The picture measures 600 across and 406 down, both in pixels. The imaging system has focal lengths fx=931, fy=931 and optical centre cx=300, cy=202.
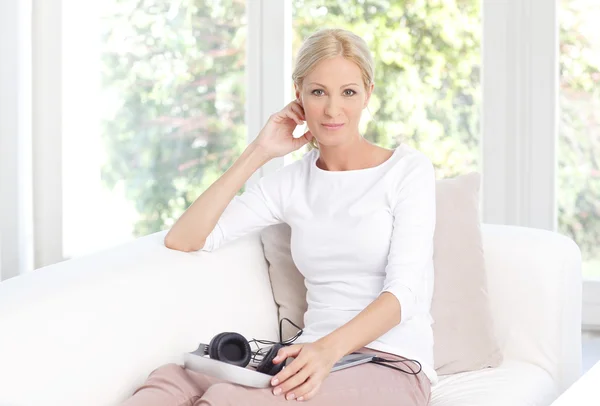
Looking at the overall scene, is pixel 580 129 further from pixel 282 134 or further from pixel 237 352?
pixel 237 352

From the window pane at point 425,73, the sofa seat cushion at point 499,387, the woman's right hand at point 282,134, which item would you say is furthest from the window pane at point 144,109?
the sofa seat cushion at point 499,387

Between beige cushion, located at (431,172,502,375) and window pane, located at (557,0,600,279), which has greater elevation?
window pane, located at (557,0,600,279)

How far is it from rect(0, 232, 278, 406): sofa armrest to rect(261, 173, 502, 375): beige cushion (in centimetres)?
6

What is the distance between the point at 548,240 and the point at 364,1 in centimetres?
171

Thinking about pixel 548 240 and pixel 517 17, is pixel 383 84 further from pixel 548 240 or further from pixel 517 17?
pixel 548 240

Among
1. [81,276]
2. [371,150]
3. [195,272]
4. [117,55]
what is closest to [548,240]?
[371,150]

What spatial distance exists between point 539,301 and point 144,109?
238 cm

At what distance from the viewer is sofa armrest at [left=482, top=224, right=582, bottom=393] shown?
2.36 meters

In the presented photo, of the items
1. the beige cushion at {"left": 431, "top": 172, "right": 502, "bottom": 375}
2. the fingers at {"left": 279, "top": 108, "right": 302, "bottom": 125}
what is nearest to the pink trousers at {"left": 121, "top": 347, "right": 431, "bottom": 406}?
the beige cushion at {"left": 431, "top": 172, "right": 502, "bottom": 375}

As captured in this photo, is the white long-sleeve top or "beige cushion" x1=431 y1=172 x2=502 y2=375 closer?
the white long-sleeve top

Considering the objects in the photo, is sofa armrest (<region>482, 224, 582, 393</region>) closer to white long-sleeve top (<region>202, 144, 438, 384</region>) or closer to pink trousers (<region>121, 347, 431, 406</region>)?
white long-sleeve top (<region>202, 144, 438, 384</region>)

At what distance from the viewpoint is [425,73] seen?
3773 millimetres

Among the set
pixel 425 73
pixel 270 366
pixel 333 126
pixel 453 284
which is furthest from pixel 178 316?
pixel 425 73

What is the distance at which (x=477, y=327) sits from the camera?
2.31 meters
